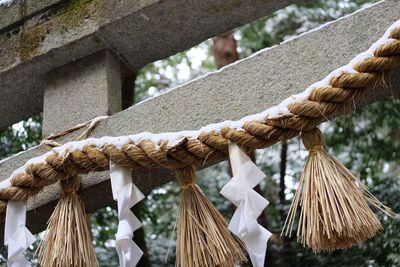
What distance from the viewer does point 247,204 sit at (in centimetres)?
116

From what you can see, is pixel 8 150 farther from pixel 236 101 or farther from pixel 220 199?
pixel 236 101

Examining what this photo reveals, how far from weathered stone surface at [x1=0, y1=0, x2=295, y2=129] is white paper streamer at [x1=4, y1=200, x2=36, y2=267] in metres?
0.39

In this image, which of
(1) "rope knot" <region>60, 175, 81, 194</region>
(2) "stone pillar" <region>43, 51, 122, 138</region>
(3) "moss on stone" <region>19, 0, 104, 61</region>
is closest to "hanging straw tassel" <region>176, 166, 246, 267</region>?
(1) "rope knot" <region>60, 175, 81, 194</region>

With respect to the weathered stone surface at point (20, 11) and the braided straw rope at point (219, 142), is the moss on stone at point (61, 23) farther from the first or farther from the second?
the braided straw rope at point (219, 142)

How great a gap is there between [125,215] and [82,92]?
418mm

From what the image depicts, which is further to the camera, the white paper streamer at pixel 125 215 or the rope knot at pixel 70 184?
the rope knot at pixel 70 184

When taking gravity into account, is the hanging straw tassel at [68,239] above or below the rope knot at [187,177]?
below

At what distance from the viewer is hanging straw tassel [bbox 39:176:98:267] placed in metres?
1.26

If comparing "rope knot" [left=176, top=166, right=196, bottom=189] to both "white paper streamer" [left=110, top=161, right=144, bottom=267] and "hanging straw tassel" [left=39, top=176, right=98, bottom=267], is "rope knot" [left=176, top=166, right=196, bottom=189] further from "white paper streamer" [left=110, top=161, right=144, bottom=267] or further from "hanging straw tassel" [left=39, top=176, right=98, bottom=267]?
"hanging straw tassel" [left=39, top=176, right=98, bottom=267]

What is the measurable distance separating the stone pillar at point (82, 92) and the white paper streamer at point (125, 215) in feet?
0.84

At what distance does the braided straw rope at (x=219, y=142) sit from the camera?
3.71 feet

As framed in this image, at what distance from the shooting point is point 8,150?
9.04 feet

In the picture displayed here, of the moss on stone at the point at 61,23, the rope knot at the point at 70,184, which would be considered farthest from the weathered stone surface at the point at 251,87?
the moss on stone at the point at 61,23

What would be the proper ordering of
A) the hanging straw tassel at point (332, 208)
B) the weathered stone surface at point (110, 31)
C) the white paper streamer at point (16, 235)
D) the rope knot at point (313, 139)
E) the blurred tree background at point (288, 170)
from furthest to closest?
the blurred tree background at point (288, 170), the weathered stone surface at point (110, 31), the white paper streamer at point (16, 235), the rope knot at point (313, 139), the hanging straw tassel at point (332, 208)
